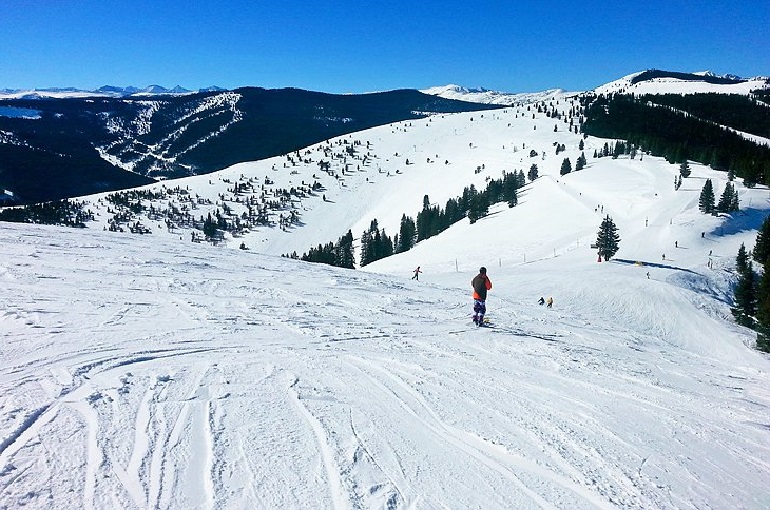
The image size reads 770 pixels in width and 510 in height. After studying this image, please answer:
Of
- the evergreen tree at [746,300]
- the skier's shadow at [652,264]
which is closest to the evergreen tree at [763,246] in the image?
the skier's shadow at [652,264]

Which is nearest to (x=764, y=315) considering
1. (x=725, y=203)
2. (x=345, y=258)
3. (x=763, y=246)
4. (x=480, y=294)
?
(x=763, y=246)

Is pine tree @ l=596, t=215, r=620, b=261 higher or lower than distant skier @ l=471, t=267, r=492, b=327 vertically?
higher

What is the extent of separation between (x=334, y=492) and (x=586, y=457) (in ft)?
10.9

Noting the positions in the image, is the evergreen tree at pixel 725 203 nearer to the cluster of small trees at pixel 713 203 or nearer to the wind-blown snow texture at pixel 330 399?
the cluster of small trees at pixel 713 203

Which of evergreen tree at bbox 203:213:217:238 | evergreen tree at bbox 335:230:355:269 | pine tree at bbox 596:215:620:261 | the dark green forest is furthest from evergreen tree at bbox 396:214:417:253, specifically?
evergreen tree at bbox 203:213:217:238

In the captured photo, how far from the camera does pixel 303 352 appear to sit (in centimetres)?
916

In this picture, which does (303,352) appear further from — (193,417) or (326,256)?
(326,256)

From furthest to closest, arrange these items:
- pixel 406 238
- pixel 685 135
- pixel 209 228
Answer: pixel 685 135, pixel 209 228, pixel 406 238

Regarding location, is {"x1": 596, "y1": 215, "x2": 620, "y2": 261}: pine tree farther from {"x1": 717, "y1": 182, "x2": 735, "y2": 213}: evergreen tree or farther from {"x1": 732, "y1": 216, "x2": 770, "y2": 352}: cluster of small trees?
{"x1": 717, "y1": 182, "x2": 735, "y2": 213}: evergreen tree

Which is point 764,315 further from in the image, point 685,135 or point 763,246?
point 685,135

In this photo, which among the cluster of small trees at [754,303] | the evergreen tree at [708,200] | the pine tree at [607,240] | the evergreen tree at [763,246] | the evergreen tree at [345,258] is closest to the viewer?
the cluster of small trees at [754,303]

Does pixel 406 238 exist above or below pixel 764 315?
above

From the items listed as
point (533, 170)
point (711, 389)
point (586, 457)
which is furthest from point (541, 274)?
point (533, 170)

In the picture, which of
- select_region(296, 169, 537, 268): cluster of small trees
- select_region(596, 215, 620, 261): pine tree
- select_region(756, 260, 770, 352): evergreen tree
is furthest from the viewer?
select_region(296, 169, 537, 268): cluster of small trees
